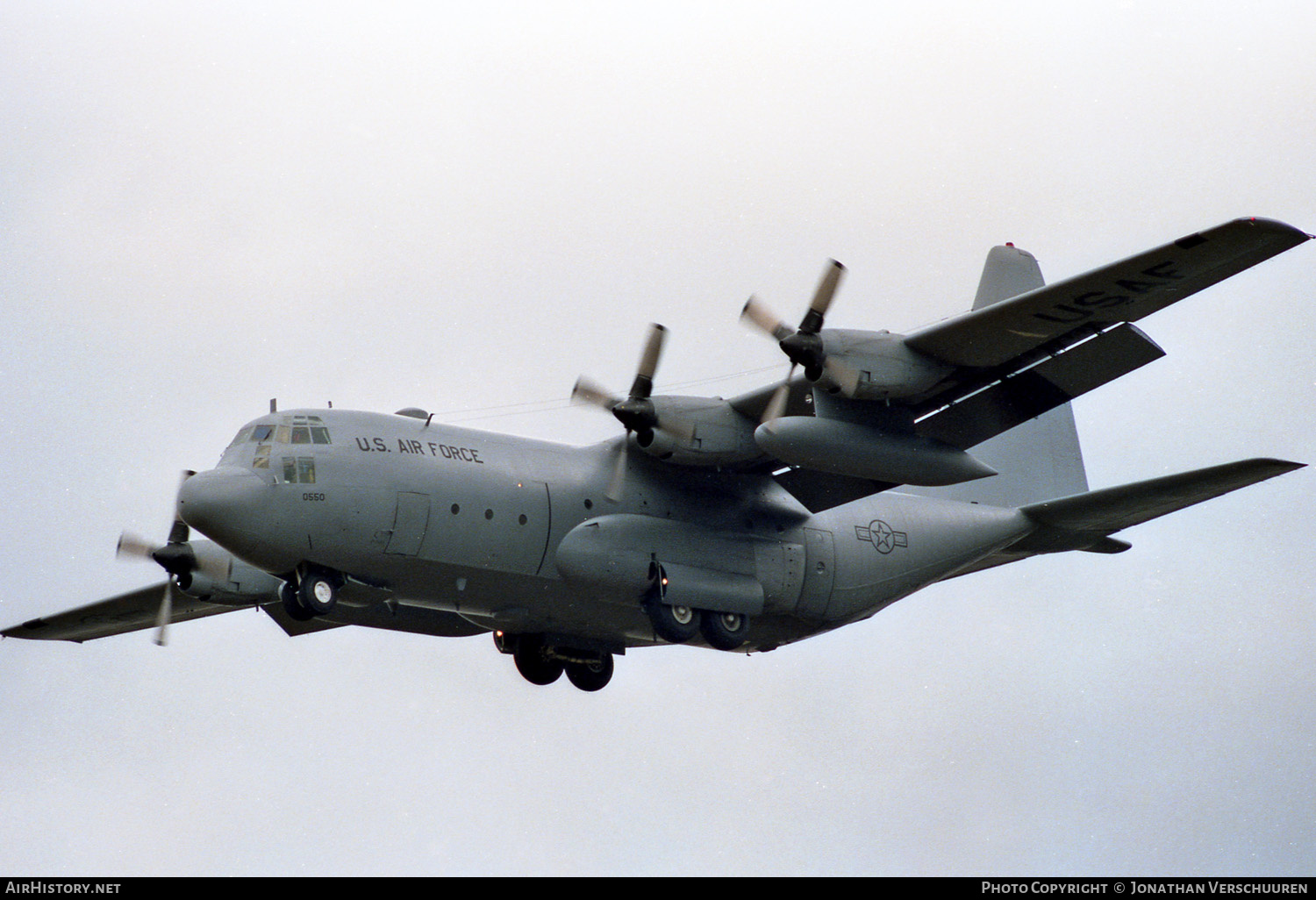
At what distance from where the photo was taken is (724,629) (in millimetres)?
24109

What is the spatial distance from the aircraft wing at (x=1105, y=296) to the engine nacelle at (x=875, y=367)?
0.21 m

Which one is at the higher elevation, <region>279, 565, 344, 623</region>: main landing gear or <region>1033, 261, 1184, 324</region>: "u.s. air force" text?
<region>1033, 261, 1184, 324</region>: "u.s. air force" text

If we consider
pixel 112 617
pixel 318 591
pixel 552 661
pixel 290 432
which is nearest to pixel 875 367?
pixel 552 661

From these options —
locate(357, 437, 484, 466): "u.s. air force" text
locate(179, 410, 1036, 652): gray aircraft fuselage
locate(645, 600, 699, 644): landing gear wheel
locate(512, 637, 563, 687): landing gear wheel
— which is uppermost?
locate(357, 437, 484, 466): "u.s. air force" text

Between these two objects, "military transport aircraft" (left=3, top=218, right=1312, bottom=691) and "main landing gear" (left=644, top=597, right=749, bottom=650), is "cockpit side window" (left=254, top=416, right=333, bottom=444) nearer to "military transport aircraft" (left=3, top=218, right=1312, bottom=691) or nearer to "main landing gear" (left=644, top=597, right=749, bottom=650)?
"military transport aircraft" (left=3, top=218, right=1312, bottom=691)

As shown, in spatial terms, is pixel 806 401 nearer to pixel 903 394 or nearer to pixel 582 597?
pixel 903 394

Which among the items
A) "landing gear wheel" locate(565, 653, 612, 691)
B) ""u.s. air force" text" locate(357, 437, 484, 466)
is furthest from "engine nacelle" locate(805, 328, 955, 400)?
"landing gear wheel" locate(565, 653, 612, 691)

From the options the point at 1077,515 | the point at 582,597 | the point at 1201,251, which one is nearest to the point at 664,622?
the point at 582,597

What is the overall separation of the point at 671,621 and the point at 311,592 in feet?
16.6

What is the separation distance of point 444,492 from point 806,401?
17.5 ft

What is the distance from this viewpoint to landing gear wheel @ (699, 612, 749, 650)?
2403 cm

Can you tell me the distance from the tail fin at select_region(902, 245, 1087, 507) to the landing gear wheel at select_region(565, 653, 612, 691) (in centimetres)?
588

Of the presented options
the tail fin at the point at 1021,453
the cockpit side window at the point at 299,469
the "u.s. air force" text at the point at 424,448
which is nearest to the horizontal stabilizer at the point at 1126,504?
the tail fin at the point at 1021,453

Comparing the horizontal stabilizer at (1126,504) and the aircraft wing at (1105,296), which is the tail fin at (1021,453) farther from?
the aircraft wing at (1105,296)
